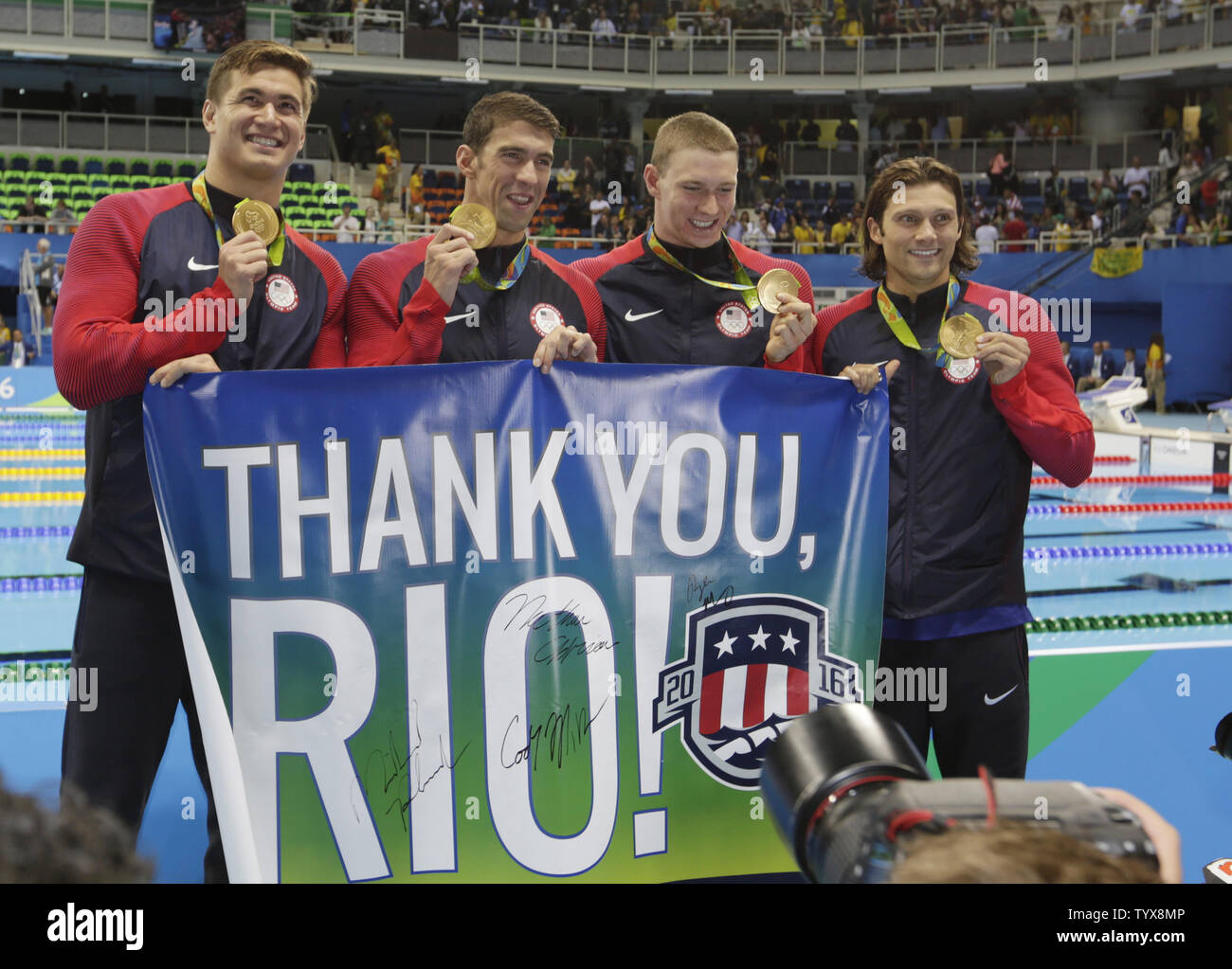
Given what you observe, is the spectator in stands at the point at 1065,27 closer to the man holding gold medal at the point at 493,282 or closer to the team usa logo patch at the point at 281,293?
the man holding gold medal at the point at 493,282

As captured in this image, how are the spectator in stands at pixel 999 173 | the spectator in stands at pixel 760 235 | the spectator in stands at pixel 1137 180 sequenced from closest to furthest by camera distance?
the spectator in stands at pixel 760 235
the spectator in stands at pixel 1137 180
the spectator in stands at pixel 999 173

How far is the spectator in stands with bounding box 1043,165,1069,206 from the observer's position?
24.0m

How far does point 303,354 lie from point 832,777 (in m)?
1.88

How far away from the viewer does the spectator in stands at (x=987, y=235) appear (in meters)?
22.8

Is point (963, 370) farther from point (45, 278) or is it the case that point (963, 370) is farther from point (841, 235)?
point (841, 235)

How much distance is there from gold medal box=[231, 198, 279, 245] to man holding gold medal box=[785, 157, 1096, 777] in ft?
4.60

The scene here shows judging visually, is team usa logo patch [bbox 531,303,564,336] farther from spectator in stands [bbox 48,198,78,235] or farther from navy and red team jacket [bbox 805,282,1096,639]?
spectator in stands [bbox 48,198,78,235]

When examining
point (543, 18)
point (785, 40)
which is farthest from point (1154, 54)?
point (543, 18)

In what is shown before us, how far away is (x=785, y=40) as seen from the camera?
27.1m

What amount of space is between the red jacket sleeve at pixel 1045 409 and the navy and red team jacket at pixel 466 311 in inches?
42.4

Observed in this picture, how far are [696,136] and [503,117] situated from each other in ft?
1.63

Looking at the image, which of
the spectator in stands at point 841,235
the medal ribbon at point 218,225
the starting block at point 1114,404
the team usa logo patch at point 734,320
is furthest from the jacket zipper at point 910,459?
the spectator in stands at point 841,235
